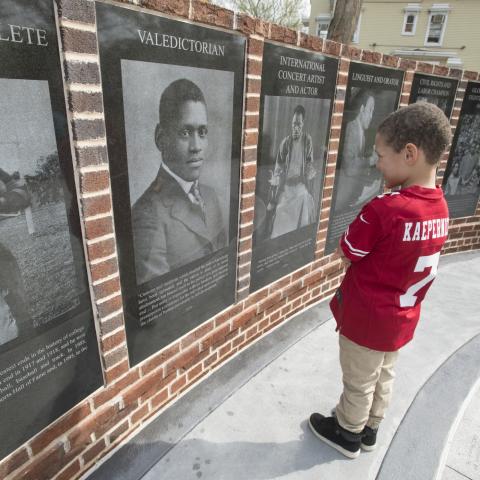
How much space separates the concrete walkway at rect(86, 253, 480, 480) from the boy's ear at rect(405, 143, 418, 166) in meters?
1.77

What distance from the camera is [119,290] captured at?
1.92 metres

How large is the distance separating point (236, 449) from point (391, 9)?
89.6 ft

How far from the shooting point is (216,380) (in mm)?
2781

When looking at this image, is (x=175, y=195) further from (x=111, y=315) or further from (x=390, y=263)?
(x=390, y=263)

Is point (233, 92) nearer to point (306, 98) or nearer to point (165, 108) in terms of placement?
point (165, 108)

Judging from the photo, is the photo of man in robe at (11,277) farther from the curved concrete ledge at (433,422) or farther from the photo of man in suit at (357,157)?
the photo of man in suit at (357,157)

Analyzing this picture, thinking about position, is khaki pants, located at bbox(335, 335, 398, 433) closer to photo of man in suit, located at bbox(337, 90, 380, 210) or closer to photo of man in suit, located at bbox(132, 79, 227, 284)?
photo of man in suit, located at bbox(132, 79, 227, 284)

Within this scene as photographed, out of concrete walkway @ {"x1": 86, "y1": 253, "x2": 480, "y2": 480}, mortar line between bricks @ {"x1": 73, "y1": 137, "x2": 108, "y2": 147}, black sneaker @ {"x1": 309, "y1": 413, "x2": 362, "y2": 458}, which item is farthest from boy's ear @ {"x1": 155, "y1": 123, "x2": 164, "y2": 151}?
black sneaker @ {"x1": 309, "y1": 413, "x2": 362, "y2": 458}

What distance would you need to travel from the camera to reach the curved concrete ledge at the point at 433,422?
215 centimetres

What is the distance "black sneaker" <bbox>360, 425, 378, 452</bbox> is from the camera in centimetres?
227

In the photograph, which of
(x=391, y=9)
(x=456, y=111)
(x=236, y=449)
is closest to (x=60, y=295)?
(x=236, y=449)

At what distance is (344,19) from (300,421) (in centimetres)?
621

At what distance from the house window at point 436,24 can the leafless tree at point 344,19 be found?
20.7 meters

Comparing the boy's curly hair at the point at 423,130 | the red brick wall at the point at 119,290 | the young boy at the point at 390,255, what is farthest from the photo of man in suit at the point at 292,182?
the boy's curly hair at the point at 423,130
